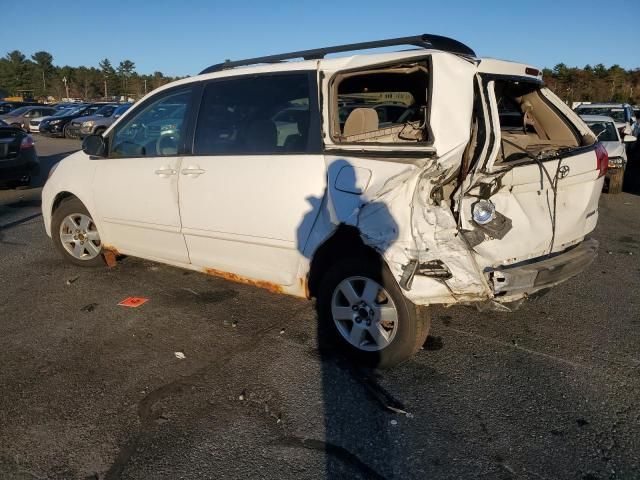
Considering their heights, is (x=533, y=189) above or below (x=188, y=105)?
below

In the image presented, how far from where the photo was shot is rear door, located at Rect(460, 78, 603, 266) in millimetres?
2805

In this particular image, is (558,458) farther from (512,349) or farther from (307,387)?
(307,387)

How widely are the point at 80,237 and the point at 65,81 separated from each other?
279ft

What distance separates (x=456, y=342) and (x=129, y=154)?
3.31 meters

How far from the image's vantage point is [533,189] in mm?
2949

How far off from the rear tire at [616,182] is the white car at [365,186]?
22.9 feet

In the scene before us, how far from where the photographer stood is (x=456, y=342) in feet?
11.6

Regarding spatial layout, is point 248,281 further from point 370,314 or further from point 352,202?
point 352,202

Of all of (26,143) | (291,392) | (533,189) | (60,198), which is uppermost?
(26,143)

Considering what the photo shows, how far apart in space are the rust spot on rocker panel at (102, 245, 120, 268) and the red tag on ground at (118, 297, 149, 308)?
634 mm

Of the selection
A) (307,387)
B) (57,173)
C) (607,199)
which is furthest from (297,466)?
(607,199)

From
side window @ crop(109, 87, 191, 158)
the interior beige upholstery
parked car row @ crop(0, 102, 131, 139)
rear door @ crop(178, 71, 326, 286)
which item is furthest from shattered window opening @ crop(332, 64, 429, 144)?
parked car row @ crop(0, 102, 131, 139)

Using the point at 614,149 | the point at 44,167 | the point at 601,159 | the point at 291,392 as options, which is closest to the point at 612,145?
the point at 614,149

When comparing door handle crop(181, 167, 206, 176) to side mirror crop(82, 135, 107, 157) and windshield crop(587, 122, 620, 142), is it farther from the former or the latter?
windshield crop(587, 122, 620, 142)
